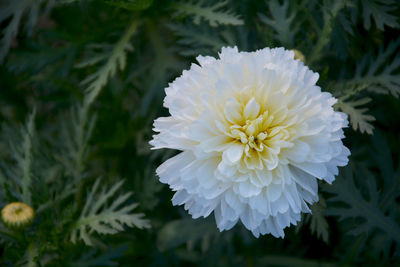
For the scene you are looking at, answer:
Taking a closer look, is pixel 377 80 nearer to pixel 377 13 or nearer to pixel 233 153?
pixel 377 13

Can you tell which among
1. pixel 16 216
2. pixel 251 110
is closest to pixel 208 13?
pixel 251 110

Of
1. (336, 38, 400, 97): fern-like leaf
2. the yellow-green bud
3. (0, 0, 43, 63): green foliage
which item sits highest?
(0, 0, 43, 63): green foliage

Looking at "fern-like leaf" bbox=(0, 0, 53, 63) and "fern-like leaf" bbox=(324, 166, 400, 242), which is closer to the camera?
"fern-like leaf" bbox=(324, 166, 400, 242)

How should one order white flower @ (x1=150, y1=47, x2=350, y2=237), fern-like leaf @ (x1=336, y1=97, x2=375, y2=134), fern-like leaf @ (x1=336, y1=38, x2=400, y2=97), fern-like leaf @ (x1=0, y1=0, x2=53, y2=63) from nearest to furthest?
1. white flower @ (x1=150, y1=47, x2=350, y2=237)
2. fern-like leaf @ (x1=336, y1=97, x2=375, y2=134)
3. fern-like leaf @ (x1=336, y1=38, x2=400, y2=97)
4. fern-like leaf @ (x1=0, y1=0, x2=53, y2=63)

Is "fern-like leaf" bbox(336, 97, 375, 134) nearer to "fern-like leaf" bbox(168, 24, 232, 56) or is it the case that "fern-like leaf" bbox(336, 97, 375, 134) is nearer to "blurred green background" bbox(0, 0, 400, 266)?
"blurred green background" bbox(0, 0, 400, 266)

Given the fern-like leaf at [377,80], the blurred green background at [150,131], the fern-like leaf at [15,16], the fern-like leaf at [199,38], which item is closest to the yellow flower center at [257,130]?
the blurred green background at [150,131]

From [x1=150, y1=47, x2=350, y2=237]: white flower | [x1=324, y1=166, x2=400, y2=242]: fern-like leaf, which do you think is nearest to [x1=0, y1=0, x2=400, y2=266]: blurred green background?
[x1=324, y1=166, x2=400, y2=242]: fern-like leaf

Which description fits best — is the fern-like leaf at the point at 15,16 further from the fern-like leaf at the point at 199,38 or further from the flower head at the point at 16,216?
the flower head at the point at 16,216
